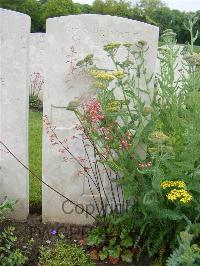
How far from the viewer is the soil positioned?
3395mm

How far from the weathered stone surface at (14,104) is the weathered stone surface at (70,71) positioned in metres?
0.16

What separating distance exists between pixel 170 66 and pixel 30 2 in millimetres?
27228

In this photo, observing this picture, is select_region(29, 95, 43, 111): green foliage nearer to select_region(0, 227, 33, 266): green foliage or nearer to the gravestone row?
the gravestone row

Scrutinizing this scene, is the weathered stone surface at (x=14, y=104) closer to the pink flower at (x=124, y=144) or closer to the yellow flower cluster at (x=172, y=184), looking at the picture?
the pink flower at (x=124, y=144)

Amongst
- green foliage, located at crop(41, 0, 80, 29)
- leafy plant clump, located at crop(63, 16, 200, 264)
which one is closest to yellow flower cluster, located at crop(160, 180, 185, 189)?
leafy plant clump, located at crop(63, 16, 200, 264)

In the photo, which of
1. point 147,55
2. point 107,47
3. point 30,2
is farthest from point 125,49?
point 30,2

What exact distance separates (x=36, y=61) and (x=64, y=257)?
5.53 meters

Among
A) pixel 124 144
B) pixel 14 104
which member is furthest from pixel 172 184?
pixel 14 104

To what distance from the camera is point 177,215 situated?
2.79 metres

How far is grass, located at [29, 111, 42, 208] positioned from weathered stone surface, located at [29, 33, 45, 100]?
0.59 m

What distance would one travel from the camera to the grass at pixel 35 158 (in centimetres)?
412

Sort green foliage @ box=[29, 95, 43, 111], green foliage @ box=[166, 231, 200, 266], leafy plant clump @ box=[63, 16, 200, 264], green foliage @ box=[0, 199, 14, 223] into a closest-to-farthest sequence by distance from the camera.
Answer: green foliage @ box=[166, 231, 200, 266] → leafy plant clump @ box=[63, 16, 200, 264] → green foliage @ box=[0, 199, 14, 223] → green foliage @ box=[29, 95, 43, 111]

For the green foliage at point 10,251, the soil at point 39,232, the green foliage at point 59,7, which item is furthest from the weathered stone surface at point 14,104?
the green foliage at point 59,7

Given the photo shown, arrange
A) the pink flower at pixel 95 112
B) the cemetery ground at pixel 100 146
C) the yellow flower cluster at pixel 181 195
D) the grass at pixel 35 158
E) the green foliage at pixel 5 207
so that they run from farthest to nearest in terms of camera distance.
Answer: the grass at pixel 35 158
the green foliage at pixel 5 207
the pink flower at pixel 95 112
the cemetery ground at pixel 100 146
the yellow flower cluster at pixel 181 195
